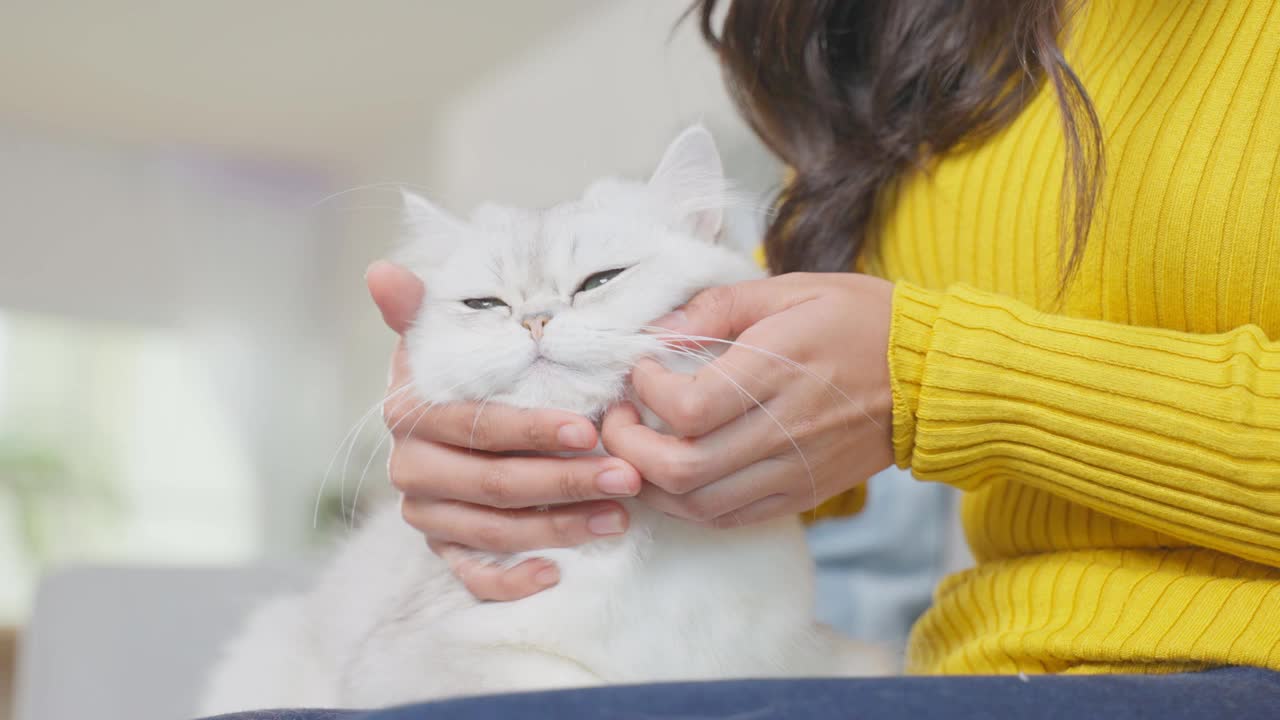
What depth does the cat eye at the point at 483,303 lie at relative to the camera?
910 mm

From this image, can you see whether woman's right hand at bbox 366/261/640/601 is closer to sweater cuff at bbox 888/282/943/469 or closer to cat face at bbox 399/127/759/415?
cat face at bbox 399/127/759/415

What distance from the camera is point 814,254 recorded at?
1173mm

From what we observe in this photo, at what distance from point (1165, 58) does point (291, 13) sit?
5.10 metres

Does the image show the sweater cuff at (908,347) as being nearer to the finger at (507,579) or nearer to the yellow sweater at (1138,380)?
the yellow sweater at (1138,380)

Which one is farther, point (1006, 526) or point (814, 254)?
point (814, 254)

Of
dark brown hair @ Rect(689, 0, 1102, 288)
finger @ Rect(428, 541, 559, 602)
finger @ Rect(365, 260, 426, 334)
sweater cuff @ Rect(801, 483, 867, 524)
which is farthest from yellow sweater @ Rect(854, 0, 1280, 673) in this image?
finger @ Rect(365, 260, 426, 334)

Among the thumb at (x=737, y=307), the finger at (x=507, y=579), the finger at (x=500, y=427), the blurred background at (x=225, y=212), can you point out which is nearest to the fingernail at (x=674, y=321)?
the thumb at (x=737, y=307)

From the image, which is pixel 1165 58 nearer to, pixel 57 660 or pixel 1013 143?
pixel 1013 143

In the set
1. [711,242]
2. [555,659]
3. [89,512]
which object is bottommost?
[89,512]

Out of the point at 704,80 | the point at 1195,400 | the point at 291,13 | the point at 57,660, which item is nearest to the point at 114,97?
the point at 291,13

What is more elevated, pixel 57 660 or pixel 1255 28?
pixel 1255 28

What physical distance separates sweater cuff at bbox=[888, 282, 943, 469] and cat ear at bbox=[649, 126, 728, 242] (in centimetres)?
22

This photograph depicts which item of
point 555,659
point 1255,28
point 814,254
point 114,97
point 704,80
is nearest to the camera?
point 555,659

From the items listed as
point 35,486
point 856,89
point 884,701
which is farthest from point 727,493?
point 35,486
